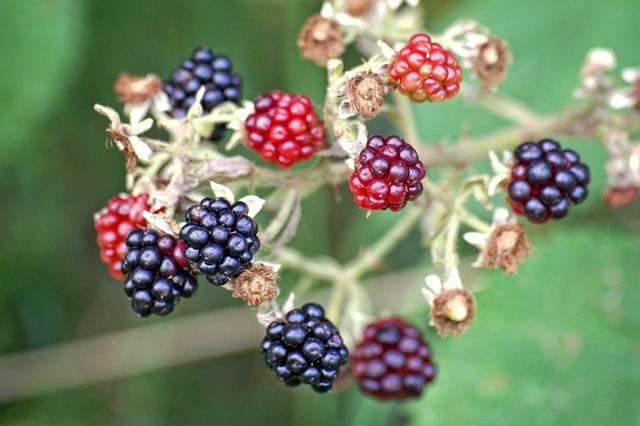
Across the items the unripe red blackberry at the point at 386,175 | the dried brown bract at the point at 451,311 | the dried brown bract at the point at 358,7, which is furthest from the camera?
the dried brown bract at the point at 358,7

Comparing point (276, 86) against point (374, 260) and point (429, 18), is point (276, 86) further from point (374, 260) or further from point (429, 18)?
point (374, 260)

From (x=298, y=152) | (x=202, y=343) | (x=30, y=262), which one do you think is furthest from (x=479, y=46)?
(x=30, y=262)

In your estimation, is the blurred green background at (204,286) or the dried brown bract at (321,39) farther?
the blurred green background at (204,286)

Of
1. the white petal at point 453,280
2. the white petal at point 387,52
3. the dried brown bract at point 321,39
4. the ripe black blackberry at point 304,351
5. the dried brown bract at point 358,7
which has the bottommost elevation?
the ripe black blackberry at point 304,351

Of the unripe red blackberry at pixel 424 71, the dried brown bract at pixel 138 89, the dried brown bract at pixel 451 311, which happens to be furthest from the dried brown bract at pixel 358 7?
the dried brown bract at pixel 451 311

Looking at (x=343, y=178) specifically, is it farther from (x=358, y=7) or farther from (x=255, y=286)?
(x=358, y=7)

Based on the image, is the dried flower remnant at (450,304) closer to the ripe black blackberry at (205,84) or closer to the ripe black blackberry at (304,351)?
the ripe black blackberry at (304,351)
